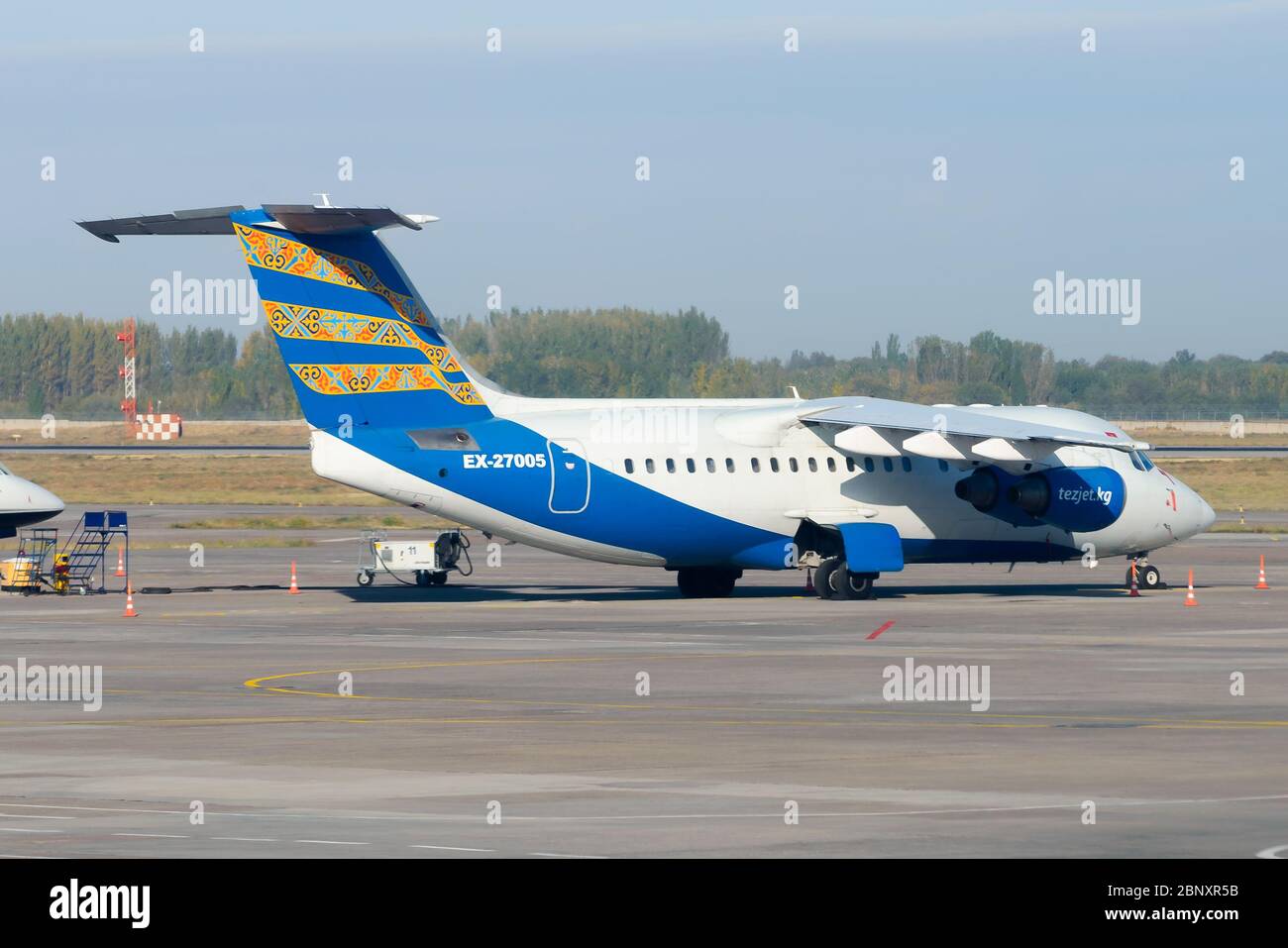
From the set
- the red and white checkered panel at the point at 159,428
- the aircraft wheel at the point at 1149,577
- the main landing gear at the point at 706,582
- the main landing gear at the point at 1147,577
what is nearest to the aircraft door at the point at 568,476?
the main landing gear at the point at 706,582

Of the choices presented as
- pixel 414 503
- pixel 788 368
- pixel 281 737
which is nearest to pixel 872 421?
pixel 414 503

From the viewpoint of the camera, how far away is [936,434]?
4116 cm

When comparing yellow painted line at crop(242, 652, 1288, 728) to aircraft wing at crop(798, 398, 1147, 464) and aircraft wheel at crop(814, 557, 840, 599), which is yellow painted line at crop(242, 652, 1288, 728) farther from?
aircraft wing at crop(798, 398, 1147, 464)

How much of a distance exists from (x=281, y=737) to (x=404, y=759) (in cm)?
236

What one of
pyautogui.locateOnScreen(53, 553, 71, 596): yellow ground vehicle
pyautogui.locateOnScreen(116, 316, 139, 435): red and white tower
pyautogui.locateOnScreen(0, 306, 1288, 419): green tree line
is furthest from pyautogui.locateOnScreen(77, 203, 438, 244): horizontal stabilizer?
pyautogui.locateOnScreen(116, 316, 139, 435): red and white tower

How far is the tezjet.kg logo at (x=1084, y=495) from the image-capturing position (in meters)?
43.5

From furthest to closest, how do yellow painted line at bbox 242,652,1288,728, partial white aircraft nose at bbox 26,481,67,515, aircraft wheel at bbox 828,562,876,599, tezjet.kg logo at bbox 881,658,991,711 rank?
partial white aircraft nose at bbox 26,481,67,515 → aircraft wheel at bbox 828,562,876,599 → tezjet.kg logo at bbox 881,658,991,711 → yellow painted line at bbox 242,652,1288,728

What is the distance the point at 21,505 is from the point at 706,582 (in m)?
15.6

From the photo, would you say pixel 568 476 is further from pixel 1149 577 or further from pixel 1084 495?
pixel 1149 577

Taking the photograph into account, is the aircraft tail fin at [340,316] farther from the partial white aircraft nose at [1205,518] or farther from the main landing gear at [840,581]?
the partial white aircraft nose at [1205,518]

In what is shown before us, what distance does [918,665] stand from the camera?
28734 mm

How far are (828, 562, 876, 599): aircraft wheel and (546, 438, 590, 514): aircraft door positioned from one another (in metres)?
5.91

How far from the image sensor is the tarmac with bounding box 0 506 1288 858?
1552 cm
